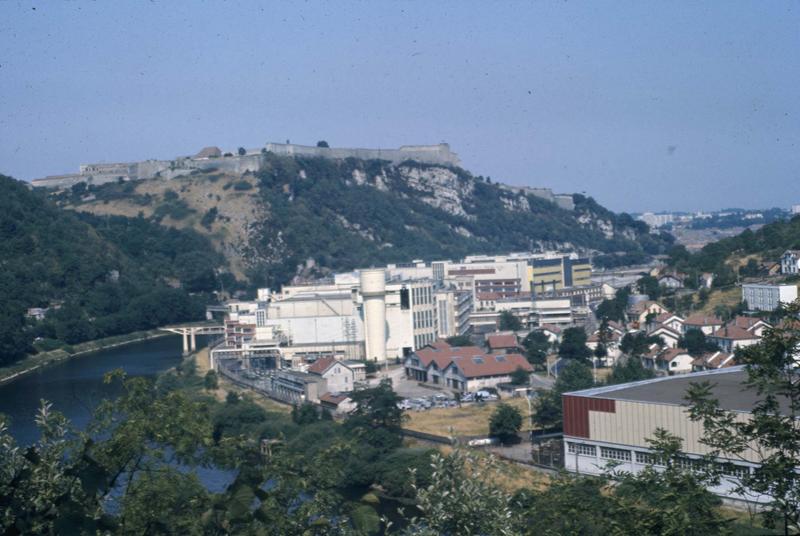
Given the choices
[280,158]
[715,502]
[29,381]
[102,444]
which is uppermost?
[280,158]

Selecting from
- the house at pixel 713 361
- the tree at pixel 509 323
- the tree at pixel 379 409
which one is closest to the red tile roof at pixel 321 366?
the tree at pixel 379 409

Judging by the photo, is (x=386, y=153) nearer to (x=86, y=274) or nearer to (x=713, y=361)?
(x=86, y=274)

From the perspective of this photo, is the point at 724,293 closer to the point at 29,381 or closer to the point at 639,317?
the point at 639,317

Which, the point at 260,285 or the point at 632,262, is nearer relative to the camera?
the point at 260,285

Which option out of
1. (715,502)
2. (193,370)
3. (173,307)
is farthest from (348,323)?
(715,502)

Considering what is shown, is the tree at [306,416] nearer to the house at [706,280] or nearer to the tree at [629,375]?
the tree at [629,375]
